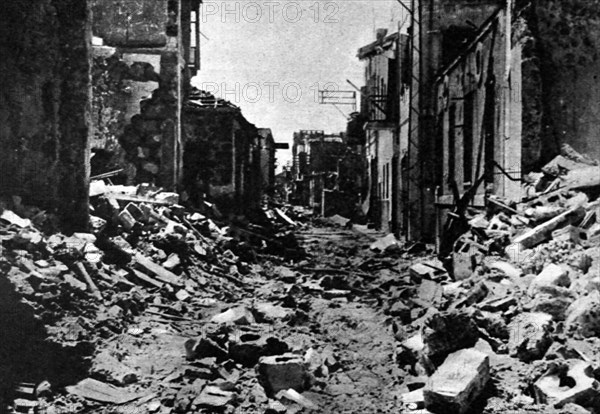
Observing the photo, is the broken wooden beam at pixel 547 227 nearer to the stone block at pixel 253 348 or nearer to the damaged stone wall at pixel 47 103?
the stone block at pixel 253 348

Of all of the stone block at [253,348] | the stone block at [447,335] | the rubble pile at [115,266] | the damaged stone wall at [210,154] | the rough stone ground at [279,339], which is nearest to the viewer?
the rough stone ground at [279,339]

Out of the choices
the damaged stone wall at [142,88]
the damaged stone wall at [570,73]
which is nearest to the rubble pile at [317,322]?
the damaged stone wall at [570,73]

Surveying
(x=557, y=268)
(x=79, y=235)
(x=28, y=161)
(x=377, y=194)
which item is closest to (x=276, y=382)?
(x=557, y=268)

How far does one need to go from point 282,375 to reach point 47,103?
6063 mm

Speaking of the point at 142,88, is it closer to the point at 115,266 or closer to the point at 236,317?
→ the point at 115,266

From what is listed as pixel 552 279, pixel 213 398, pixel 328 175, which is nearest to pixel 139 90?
pixel 213 398

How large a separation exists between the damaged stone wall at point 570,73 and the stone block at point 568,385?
5962 millimetres

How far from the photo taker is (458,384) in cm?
453

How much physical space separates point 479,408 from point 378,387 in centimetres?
128

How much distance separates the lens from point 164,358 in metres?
6.17

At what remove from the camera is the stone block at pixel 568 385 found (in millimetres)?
4137

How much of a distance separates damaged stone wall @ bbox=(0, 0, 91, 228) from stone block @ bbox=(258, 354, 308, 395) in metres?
5.01

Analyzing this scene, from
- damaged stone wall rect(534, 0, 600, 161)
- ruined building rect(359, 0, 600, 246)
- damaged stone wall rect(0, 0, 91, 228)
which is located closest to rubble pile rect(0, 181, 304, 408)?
damaged stone wall rect(0, 0, 91, 228)

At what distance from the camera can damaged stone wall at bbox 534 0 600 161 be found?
9.66m
